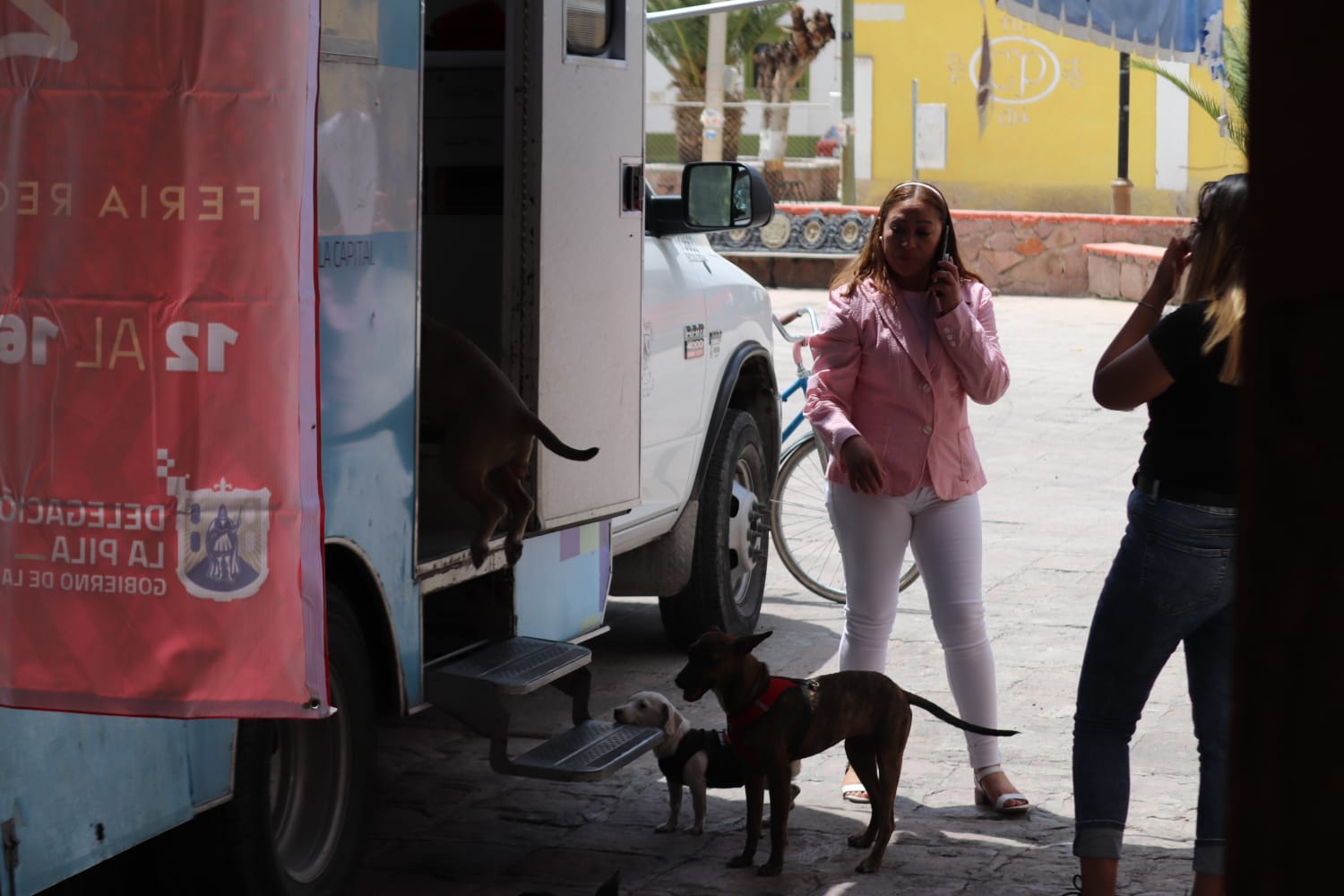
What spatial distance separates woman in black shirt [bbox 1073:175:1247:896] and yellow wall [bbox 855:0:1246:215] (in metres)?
33.3

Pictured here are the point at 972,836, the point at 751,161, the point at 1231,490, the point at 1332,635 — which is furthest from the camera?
the point at 751,161

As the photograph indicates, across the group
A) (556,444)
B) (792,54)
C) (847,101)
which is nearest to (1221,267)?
(556,444)

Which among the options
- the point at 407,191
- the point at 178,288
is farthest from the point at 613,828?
the point at 178,288

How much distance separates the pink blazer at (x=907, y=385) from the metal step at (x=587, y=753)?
3.32ft

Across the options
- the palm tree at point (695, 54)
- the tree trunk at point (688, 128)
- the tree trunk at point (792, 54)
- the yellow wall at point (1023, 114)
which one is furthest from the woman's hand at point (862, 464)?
the yellow wall at point (1023, 114)

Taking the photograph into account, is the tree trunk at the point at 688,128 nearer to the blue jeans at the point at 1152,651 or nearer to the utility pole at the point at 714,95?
the utility pole at the point at 714,95

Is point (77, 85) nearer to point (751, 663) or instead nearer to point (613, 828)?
point (751, 663)

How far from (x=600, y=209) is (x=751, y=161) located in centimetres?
2869

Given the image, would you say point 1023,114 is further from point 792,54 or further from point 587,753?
point 587,753

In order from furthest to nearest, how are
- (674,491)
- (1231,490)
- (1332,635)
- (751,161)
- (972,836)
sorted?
(751,161)
(674,491)
(972,836)
(1231,490)
(1332,635)

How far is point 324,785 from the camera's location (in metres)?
4.15

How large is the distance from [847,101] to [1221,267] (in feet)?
94.4

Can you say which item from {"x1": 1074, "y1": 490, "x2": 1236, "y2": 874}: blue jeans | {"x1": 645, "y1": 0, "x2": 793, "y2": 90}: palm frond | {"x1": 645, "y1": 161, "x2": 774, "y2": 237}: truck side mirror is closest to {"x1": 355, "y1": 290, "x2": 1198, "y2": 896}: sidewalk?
{"x1": 1074, "y1": 490, "x2": 1236, "y2": 874}: blue jeans

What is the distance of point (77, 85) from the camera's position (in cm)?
265
